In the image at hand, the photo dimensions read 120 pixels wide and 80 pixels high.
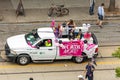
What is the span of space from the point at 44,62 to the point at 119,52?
22.7 feet

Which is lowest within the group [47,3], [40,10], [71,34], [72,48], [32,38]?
[72,48]

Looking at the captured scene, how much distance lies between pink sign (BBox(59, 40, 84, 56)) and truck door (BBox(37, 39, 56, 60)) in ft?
1.64

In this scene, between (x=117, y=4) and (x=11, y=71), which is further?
(x=117, y=4)

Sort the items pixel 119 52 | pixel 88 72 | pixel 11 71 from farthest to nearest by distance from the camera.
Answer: pixel 11 71
pixel 88 72
pixel 119 52

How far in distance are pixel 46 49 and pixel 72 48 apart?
1412 mm

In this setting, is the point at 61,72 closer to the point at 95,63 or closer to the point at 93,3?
the point at 95,63

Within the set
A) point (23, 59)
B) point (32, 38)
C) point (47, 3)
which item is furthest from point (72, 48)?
point (47, 3)

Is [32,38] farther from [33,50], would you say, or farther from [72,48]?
Answer: [72,48]

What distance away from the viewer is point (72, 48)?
87.6 ft

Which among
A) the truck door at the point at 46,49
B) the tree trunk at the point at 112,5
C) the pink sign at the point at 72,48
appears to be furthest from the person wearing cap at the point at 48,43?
the tree trunk at the point at 112,5

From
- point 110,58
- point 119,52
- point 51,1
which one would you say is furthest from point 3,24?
point 119,52

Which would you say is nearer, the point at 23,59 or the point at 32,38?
the point at 23,59

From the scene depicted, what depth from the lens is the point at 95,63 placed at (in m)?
26.0

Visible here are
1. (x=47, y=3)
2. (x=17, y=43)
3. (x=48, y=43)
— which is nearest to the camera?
(x=48, y=43)
